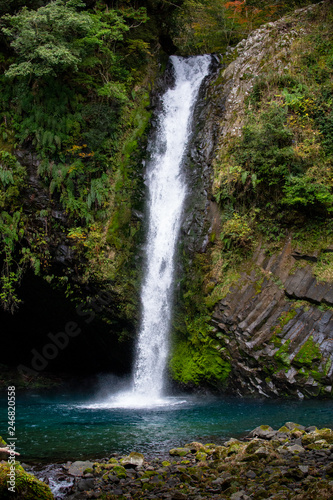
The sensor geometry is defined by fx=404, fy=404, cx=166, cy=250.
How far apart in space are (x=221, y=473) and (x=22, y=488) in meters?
2.59

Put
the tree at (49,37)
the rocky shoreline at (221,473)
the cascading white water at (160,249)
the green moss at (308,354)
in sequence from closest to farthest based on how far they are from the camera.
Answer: the rocky shoreline at (221,473) → the green moss at (308,354) → the tree at (49,37) → the cascading white water at (160,249)

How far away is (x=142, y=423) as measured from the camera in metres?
9.03

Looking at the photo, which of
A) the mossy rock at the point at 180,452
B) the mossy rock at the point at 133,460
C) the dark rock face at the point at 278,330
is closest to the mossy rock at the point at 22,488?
the mossy rock at the point at 133,460

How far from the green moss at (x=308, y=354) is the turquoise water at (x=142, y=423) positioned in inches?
→ 37.9

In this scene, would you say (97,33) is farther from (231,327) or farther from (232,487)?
A: (232,487)

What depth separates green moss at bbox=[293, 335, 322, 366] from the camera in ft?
33.5

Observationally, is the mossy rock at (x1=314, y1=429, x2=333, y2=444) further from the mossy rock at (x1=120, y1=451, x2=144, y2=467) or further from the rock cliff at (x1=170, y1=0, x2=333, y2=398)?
the rock cliff at (x1=170, y1=0, x2=333, y2=398)

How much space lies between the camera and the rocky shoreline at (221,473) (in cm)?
462

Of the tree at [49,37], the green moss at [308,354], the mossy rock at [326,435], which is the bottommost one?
the mossy rock at [326,435]

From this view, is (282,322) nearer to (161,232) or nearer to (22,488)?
(161,232)

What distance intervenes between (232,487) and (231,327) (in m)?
6.71

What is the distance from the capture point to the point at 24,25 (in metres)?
12.6

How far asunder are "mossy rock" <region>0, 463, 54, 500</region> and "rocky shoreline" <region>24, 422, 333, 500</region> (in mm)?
782

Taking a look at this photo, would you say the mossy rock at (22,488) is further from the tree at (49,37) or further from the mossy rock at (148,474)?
the tree at (49,37)
